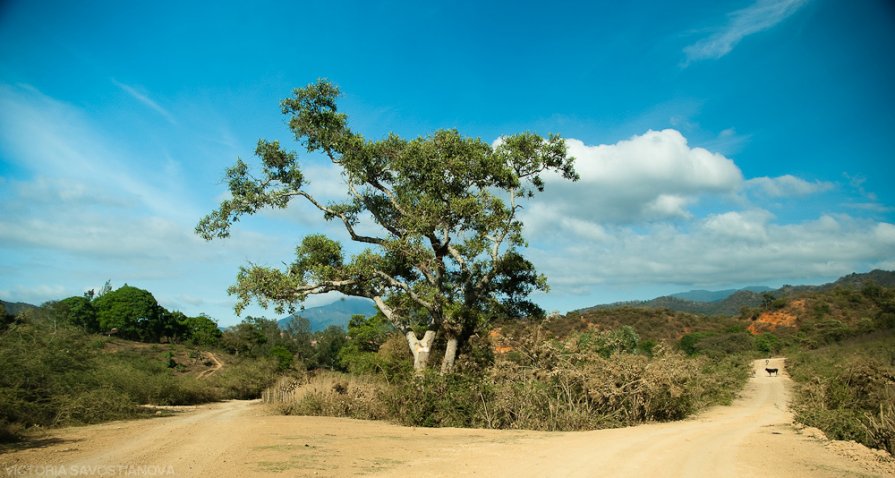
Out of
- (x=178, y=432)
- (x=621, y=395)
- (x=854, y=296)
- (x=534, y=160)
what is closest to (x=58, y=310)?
(x=178, y=432)

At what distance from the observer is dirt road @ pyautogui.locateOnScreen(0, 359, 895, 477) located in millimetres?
6598

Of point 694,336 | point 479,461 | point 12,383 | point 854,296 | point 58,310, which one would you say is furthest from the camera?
point 854,296

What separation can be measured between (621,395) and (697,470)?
242 inches

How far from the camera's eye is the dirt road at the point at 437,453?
6598 mm

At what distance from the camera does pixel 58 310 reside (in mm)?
49688

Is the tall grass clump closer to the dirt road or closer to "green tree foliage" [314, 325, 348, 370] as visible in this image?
the dirt road

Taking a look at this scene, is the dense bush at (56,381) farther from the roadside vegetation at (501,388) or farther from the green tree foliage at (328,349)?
the green tree foliage at (328,349)

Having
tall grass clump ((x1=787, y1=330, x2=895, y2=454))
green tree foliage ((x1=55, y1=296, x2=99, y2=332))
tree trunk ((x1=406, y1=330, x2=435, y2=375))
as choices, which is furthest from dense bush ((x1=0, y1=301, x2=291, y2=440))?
green tree foliage ((x1=55, y1=296, x2=99, y2=332))

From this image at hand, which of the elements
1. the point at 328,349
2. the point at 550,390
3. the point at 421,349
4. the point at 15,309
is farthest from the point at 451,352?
the point at 15,309

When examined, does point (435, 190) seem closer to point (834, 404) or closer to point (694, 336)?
point (834, 404)

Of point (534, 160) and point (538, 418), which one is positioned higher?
point (534, 160)

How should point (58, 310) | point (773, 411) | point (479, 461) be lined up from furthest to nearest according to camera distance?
point (58, 310) → point (773, 411) → point (479, 461)

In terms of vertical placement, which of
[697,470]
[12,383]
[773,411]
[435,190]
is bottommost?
[773,411]

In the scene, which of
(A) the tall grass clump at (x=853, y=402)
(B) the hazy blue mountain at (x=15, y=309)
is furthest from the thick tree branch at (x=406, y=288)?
(B) the hazy blue mountain at (x=15, y=309)
